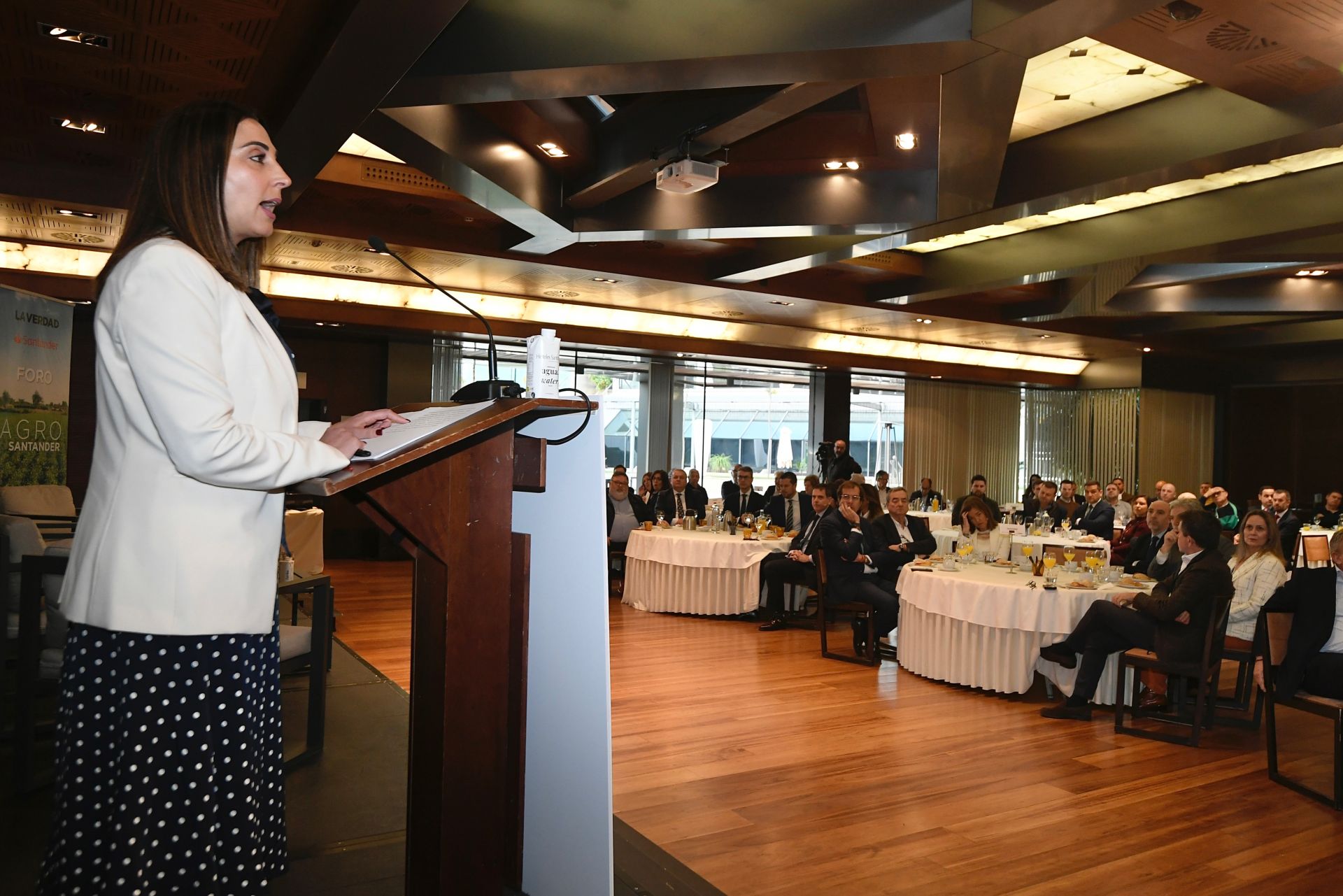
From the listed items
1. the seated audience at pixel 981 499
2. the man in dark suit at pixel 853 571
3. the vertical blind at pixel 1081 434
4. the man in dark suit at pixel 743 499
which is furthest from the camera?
the vertical blind at pixel 1081 434

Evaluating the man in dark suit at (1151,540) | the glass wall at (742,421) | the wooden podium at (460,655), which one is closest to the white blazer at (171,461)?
the wooden podium at (460,655)

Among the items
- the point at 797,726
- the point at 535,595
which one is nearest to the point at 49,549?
the point at 535,595

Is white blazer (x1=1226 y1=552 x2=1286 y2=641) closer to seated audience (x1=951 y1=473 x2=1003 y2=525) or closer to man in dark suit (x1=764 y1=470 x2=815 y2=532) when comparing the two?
seated audience (x1=951 y1=473 x2=1003 y2=525)

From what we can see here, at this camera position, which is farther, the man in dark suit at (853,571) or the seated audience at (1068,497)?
the seated audience at (1068,497)

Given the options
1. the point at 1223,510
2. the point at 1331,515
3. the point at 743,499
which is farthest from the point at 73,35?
the point at 1331,515

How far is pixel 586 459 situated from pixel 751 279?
760 centimetres

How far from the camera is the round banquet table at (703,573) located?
8.45 metres

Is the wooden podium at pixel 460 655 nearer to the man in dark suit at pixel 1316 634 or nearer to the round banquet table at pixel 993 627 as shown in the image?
the man in dark suit at pixel 1316 634

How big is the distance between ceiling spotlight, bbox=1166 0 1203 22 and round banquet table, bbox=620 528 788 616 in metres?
5.40

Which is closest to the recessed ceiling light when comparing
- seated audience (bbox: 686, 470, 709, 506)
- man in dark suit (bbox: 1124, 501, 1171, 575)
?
man in dark suit (bbox: 1124, 501, 1171, 575)

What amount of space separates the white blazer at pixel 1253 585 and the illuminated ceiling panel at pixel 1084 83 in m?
2.77

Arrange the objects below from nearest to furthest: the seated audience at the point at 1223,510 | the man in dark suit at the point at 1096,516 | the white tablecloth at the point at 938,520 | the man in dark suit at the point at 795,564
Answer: the man in dark suit at the point at 795,564, the man in dark suit at the point at 1096,516, the seated audience at the point at 1223,510, the white tablecloth at the point at 938,520

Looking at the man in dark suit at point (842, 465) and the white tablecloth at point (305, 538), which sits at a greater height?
the man in dark suit at point (842, 465)

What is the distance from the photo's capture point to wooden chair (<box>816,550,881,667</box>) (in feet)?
22.9
